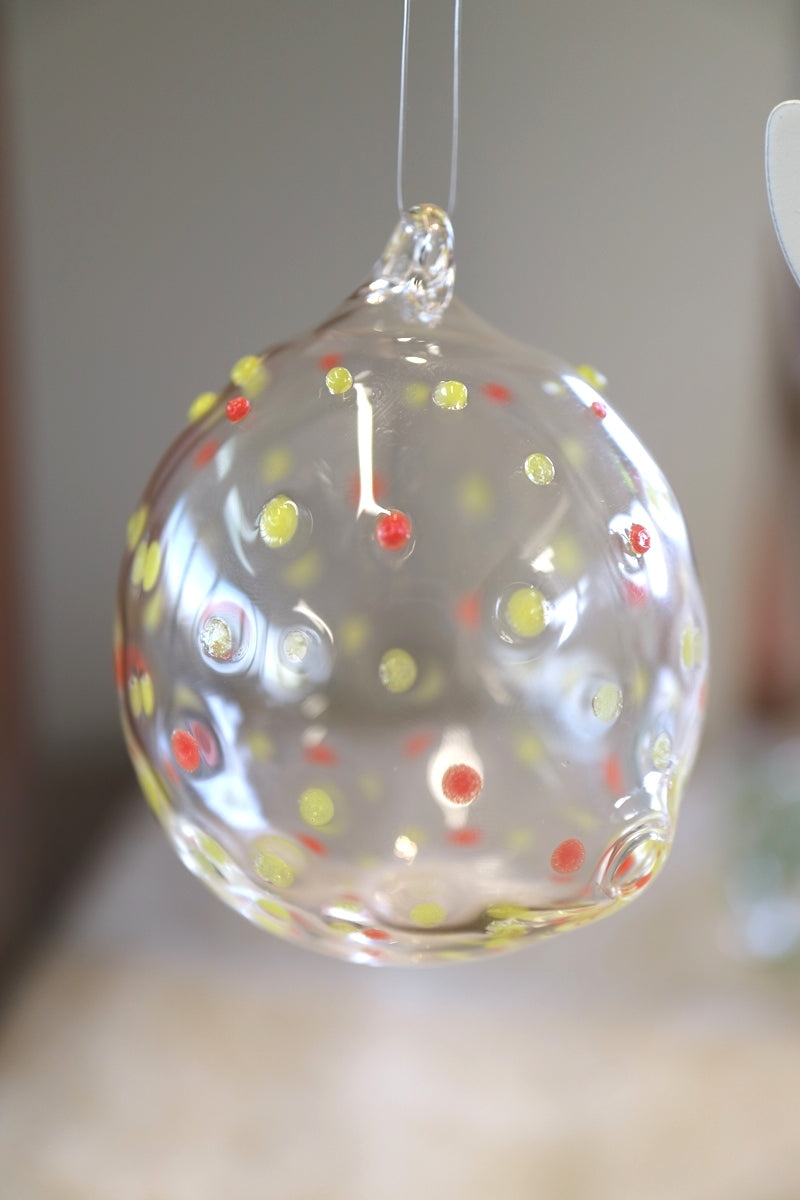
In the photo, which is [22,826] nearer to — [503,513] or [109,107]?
[109,107]

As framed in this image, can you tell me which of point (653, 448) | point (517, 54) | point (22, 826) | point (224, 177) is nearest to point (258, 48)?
point (224, 177)

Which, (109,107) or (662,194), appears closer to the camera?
(109,107)

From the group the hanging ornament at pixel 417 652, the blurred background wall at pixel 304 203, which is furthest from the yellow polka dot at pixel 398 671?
the blurred background wall at pixel 304 203

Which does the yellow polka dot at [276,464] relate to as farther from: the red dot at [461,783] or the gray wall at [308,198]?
the gray wall at [308,198]

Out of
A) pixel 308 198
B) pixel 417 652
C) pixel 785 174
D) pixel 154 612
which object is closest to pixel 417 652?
pixel 417 652

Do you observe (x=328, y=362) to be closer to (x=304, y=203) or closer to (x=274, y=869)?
(x=274, y=869)

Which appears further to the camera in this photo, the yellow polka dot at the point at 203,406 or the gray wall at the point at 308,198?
the gray wall at the point at 308,198
